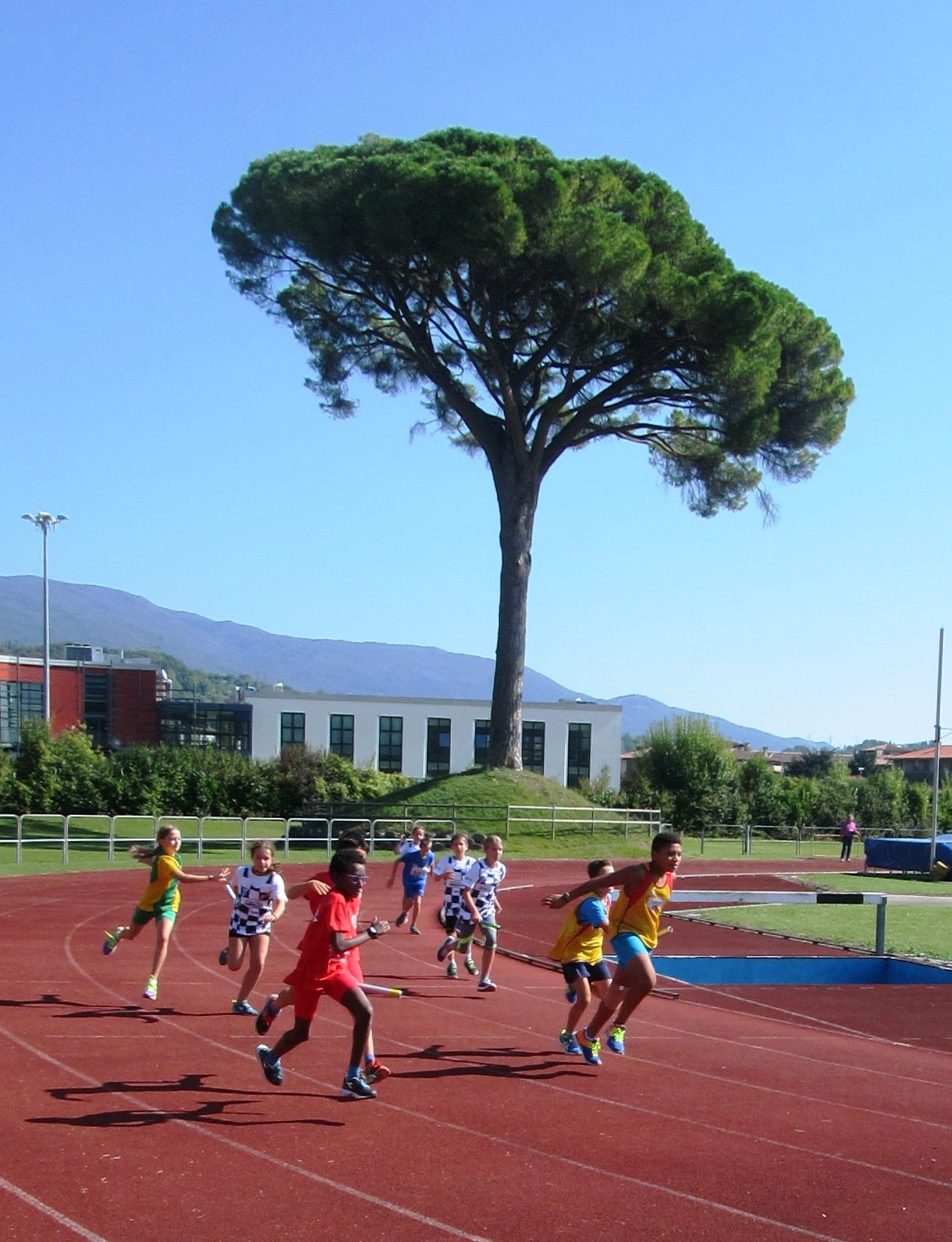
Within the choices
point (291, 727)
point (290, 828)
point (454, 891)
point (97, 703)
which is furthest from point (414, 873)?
point (97, 703)

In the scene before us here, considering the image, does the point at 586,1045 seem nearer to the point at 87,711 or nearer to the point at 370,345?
the point at 370,345

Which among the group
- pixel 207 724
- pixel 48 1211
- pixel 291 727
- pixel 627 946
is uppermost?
pixel 627 946

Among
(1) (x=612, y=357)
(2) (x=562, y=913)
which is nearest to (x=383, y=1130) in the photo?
(2) (x=562, y=913)

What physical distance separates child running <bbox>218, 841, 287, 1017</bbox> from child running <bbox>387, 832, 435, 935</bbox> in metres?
6.19

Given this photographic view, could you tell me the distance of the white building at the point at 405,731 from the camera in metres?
84.5

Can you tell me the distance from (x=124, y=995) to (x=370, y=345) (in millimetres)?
35863

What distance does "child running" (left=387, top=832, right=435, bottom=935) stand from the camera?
1866cm

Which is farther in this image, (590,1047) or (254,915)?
(254,915)

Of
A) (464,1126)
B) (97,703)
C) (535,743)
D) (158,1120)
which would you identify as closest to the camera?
(158,1120)

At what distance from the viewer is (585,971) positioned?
35.3ft

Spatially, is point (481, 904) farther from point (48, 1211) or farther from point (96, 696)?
point (96, 696)

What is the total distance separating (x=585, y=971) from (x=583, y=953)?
5.3 inches

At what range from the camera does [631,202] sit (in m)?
41.7

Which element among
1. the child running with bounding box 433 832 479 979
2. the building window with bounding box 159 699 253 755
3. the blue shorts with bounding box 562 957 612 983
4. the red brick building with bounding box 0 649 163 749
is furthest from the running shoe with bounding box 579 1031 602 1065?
the building window with bounding box 159 699 253 755
